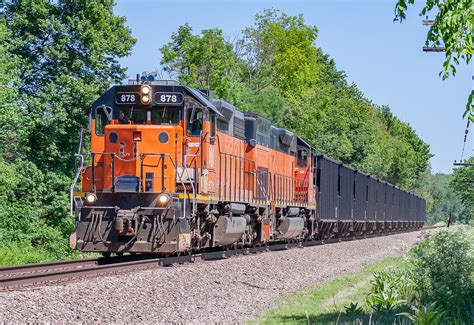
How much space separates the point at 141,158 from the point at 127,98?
5.22 feet

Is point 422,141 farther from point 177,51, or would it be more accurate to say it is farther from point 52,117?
point 52,117

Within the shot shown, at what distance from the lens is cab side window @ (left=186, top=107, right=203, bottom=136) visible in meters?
18.7

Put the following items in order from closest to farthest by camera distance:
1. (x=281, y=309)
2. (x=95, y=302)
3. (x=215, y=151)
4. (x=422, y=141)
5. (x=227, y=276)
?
1. (x=95, y=302)
2. (x=281, y=309)
3. (x=227, y=276)
4. (x=215, y=151)
5. (x=422, y=141)

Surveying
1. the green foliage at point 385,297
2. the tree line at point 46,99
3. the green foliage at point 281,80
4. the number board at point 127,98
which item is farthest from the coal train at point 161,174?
the green foliage at point 281,80

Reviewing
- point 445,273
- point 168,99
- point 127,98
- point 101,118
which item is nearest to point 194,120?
point 168,99

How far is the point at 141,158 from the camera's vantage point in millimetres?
17922

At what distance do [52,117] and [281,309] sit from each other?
23.5m

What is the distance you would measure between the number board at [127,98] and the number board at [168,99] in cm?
47

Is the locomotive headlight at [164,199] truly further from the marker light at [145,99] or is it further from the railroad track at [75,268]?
the marker light at [145,99]

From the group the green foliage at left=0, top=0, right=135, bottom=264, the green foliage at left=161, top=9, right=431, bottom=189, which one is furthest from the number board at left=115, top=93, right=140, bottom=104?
the green foliage at left=161, top=9, right=431, bottom=189

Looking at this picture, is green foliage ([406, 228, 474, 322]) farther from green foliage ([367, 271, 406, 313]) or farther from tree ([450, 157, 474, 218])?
tree ([450, 157, 474, 218])

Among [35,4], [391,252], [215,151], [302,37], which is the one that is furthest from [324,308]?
[302,37]

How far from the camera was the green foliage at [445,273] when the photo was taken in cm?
1261

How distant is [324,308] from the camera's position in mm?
13188
